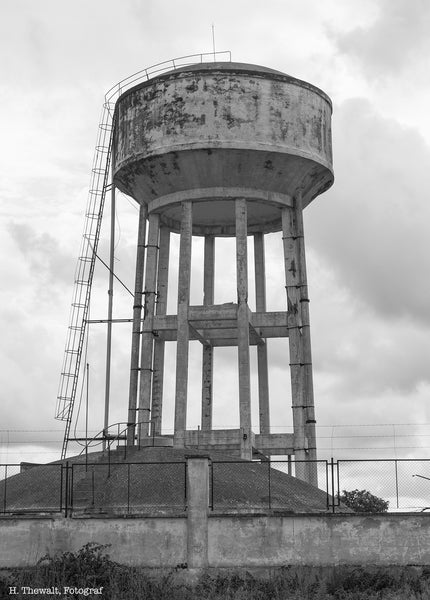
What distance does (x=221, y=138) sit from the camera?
131 ft

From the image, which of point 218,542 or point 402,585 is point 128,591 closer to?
point 218,542

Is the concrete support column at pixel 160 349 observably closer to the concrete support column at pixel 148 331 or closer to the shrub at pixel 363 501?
the concrete support column at pixel 148 331

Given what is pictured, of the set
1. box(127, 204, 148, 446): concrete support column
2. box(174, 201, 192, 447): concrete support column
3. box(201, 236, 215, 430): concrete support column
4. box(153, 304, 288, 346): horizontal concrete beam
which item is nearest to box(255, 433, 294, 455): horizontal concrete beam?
box(174, 201, 192, 447): concrete support column

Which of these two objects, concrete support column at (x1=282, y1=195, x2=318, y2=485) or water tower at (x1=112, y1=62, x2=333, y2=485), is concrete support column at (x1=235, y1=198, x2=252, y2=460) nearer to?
water tower at (x1=112, y1=62, x2=333, y2=485)

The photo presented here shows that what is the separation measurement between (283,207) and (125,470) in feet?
36.0

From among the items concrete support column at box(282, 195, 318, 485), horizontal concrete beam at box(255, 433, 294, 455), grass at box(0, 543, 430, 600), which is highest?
concrete support column at box(282, 195, 318, 485)

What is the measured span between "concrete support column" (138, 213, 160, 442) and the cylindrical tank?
0.95 metres

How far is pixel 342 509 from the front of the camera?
36.5m

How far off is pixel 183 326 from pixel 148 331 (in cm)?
164

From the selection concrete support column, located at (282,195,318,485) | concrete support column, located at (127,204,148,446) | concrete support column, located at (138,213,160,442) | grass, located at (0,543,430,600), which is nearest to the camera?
grass, located at (0,543,430,600)

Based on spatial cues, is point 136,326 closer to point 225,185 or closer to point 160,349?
point 160,349

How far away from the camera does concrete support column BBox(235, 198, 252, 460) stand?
131 ft

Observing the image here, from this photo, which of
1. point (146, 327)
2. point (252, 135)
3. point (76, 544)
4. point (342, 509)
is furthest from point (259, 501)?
point (252, 135)

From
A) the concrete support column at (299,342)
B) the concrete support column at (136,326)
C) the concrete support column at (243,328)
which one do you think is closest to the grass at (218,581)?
the concrete support column at (243,328)
